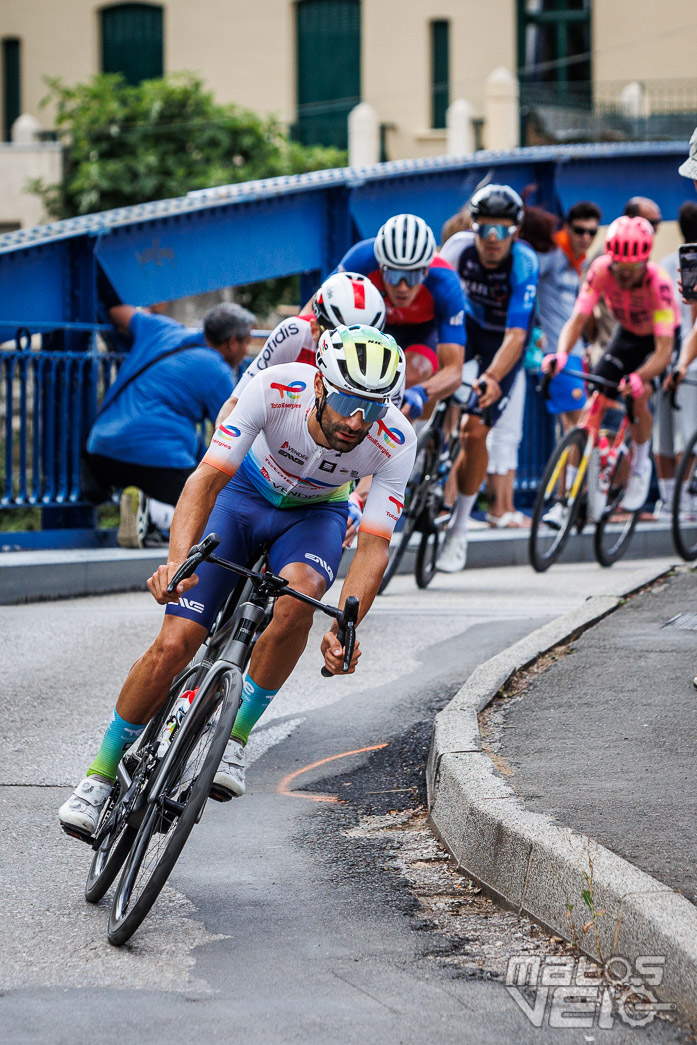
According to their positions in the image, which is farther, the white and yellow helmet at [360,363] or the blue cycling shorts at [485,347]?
the blue cycling shorts at [485,347]

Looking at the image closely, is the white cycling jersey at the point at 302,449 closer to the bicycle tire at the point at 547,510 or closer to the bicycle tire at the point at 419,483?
the bicycle tire at the point at 419,483

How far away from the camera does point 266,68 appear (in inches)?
1686

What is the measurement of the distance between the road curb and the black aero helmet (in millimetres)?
4516

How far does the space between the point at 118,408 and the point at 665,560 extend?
4676mm

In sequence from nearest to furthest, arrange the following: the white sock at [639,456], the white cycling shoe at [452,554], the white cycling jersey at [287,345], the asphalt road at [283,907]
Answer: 1. the asphalt road at [283,907]
2. the white cycling jersey at [287,345]
3. the white cycling shoe at [452,554]
4. the white sock at [639,456]

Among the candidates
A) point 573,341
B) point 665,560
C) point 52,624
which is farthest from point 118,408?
point 665,560

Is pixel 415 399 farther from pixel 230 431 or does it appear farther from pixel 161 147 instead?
pixel 161 147

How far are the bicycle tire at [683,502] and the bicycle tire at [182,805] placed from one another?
23.9ft

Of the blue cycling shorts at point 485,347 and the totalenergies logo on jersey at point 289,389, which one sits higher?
the blue cycling shorts at point 485,347

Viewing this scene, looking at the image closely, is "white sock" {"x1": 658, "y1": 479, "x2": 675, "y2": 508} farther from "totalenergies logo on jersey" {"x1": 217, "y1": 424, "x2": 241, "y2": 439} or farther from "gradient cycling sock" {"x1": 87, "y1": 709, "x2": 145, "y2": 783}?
"gradient cycling sock" {"x1": 87, "y1": 709, "x2": 145, "y2": 783}

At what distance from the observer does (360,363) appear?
4.43m

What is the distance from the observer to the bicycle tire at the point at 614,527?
36.0 feet

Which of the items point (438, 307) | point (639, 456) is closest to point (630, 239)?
point (639, 456)

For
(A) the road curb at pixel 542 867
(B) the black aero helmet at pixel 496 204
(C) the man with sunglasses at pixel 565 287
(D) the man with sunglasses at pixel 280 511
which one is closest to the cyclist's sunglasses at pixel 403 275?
(B) the black aero helmet at pixel 496 204
